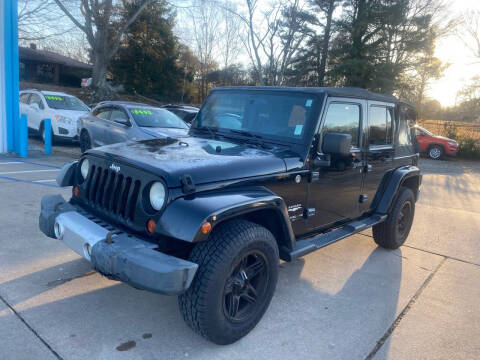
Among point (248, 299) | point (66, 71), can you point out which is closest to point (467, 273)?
point (248, 299)

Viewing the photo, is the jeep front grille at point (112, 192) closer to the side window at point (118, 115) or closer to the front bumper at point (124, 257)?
the front bumper at point (124, 257)

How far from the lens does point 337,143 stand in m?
3.32

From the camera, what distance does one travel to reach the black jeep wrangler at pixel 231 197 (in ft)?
8.20

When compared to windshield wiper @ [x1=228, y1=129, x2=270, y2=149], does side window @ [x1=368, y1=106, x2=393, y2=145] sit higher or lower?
higher

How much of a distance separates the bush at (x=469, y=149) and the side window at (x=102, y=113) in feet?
52.9

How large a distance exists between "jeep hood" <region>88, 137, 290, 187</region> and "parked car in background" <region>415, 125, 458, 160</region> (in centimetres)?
1598

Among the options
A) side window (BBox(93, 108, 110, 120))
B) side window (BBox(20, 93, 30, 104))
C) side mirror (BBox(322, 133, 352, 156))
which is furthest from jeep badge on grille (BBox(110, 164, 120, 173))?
side window (BBox(20, 93, 30, 104))

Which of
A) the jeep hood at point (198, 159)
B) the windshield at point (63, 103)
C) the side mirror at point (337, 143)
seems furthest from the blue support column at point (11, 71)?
the side mirror at point (337, 143)

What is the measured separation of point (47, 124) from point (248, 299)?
9.26 metres

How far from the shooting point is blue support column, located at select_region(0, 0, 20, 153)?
30.0ft

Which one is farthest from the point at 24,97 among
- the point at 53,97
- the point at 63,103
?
the point at 63,103

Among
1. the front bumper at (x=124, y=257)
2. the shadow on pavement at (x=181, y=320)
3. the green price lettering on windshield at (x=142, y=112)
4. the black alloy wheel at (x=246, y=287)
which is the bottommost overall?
the shadow on pavement at (x=181, y=320)

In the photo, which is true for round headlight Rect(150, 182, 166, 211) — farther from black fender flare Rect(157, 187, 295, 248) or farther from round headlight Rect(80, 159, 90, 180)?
round headlight Rect(80, 159, 90, 180)

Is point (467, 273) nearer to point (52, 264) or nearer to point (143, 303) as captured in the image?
point (143, 303)
